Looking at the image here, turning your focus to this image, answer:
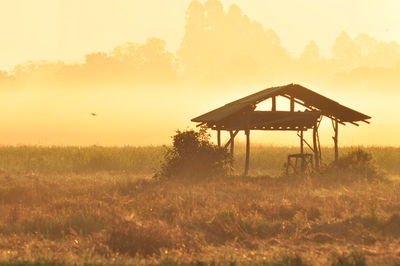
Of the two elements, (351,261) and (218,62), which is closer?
(351,261)

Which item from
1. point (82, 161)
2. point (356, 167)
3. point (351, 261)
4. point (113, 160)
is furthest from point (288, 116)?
point (351, 261)

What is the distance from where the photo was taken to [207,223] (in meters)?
15.4

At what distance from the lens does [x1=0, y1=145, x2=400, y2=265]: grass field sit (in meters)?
12.0

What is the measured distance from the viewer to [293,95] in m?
29.1

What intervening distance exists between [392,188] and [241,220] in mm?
10805

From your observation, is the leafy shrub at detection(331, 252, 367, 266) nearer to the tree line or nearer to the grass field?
the grass field

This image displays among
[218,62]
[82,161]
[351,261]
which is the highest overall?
[218,62]

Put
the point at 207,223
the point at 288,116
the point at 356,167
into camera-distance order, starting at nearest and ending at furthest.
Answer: the point at 207,223
the point at 356,167
the point at 288,116

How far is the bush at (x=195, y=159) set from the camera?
27578 millimetres

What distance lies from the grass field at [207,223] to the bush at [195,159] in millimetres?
1403

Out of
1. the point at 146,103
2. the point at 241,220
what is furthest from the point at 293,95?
the point at 146,103

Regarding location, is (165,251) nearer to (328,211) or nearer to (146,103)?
(328,211)

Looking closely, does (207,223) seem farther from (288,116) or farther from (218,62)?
(218,62)

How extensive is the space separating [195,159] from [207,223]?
1229 centimetres
